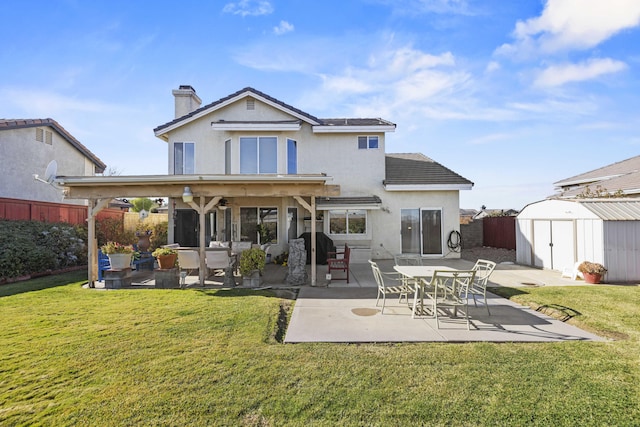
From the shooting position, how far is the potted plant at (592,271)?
9828 millimetres

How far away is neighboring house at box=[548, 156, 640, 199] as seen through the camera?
1439 centimetres

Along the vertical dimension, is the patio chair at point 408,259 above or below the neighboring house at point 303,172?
below

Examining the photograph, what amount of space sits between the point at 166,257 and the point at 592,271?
43.8 feet

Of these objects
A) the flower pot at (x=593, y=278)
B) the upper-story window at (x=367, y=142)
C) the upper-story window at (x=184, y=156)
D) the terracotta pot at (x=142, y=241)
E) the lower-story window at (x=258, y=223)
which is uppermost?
the upper-story window at (x=367, y=142)

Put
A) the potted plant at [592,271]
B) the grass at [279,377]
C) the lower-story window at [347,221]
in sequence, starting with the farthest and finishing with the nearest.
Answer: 1. the lower-story window at [347,221]
2. the potted plant at [592,271]
3. the grass at [279,377]

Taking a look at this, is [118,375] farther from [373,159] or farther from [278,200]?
[373,159]

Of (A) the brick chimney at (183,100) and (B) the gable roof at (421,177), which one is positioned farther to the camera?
(A) the brick chimney at (183,100)

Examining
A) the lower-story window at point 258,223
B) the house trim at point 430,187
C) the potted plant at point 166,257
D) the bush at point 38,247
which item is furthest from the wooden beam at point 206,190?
the house trim at point 430,187

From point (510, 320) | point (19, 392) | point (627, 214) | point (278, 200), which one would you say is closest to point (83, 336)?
point (19, 392)

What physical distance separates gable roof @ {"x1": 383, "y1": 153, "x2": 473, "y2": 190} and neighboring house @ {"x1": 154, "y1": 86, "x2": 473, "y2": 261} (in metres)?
0.05

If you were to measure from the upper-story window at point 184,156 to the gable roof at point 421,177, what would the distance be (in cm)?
977

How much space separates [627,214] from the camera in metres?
10.5

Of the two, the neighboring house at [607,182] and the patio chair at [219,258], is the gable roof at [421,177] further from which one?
the patio chair at [219,258]

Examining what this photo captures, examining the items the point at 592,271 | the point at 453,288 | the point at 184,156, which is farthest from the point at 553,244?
the point at 184,156
